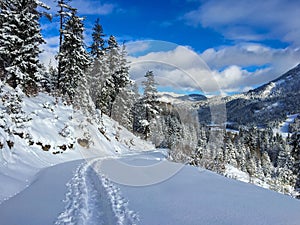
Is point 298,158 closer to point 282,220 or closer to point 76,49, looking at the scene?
point 282,220

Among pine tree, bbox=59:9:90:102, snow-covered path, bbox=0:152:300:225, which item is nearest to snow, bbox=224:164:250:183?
snow-covered path, bbox=0:152:300:225

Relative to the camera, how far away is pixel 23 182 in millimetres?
8141

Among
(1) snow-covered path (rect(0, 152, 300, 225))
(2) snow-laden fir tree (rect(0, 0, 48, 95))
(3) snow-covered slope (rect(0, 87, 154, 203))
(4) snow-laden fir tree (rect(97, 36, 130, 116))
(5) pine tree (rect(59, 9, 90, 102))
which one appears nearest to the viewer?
(1) snow-covered path (rect(0, 152, 300, 225))

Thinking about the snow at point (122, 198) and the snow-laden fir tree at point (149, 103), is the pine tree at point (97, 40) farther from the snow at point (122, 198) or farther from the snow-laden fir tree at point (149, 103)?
the snow at point (122, 198)

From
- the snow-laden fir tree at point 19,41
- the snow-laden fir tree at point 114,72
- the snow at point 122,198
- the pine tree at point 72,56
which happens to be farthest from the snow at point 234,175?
the snow-laden fir tree at point 114,72

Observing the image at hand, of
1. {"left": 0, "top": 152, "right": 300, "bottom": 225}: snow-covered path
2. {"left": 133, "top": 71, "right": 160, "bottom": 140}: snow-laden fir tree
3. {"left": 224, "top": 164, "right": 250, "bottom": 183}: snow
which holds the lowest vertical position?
{"left": 224, "top": 164, "right": 250, "bottom": 183}: snow

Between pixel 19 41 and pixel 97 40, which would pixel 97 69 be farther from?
pixel 19 41

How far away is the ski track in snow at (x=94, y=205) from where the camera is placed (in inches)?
203

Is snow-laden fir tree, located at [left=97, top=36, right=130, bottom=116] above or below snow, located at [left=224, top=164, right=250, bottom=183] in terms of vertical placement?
above

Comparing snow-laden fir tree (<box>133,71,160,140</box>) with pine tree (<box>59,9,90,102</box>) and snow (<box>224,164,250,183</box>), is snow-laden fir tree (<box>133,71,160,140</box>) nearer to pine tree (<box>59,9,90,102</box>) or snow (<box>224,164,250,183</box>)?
pine tree (<box>59,9,90,102</box>)

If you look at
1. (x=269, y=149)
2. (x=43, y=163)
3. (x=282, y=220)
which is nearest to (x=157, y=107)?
(x=43, y=163)

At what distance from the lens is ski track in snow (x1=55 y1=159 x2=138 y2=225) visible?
5.17m

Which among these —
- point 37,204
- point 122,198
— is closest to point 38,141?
point 37,204

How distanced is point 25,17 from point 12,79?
456 cm
